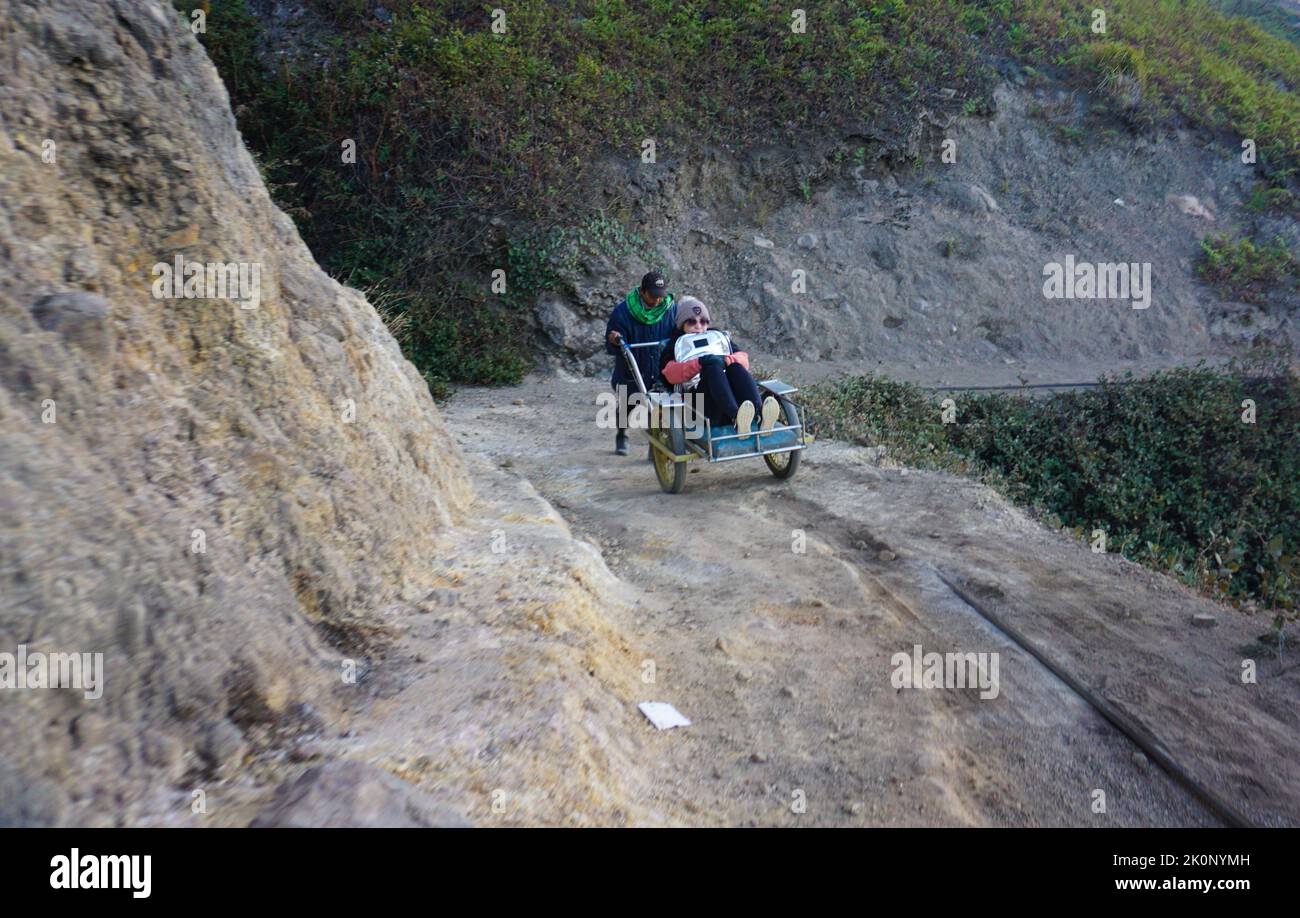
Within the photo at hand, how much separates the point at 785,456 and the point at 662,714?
456cm

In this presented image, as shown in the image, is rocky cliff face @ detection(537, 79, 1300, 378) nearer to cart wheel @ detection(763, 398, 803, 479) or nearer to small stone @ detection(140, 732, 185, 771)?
cart wheel @ detection(763, 398, 803, 479)

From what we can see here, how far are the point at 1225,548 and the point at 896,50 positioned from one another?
11.5 m

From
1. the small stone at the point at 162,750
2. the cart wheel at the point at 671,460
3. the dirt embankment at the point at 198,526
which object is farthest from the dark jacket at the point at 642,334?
the small stone at the point at 162,750

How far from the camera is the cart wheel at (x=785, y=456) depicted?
8.19 meters

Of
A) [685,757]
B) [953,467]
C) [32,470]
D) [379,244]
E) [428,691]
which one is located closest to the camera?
[32,470]

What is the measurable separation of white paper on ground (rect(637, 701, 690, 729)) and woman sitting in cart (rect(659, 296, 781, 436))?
12.5 ft

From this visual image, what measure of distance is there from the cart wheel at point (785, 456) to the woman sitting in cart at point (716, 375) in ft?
0.56

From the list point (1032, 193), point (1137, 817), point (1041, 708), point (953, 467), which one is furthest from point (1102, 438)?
point (1137, 817)

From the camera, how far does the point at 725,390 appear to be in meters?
7.98

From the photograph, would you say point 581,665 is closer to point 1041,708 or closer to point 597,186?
point 1041,708

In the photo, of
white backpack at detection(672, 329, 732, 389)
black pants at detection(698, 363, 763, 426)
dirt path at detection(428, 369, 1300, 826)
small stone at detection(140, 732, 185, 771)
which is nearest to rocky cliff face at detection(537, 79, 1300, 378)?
white backpack at detection(672, 329, 732, 389)

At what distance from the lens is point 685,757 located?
13.1 ft

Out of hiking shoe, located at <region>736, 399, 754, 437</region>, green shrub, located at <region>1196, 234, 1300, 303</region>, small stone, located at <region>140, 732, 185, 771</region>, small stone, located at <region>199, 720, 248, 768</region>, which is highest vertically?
green shrub, located at <region>1196, 234, 1300, 303</region>

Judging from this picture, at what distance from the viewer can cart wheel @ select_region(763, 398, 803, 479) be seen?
26.9ft
